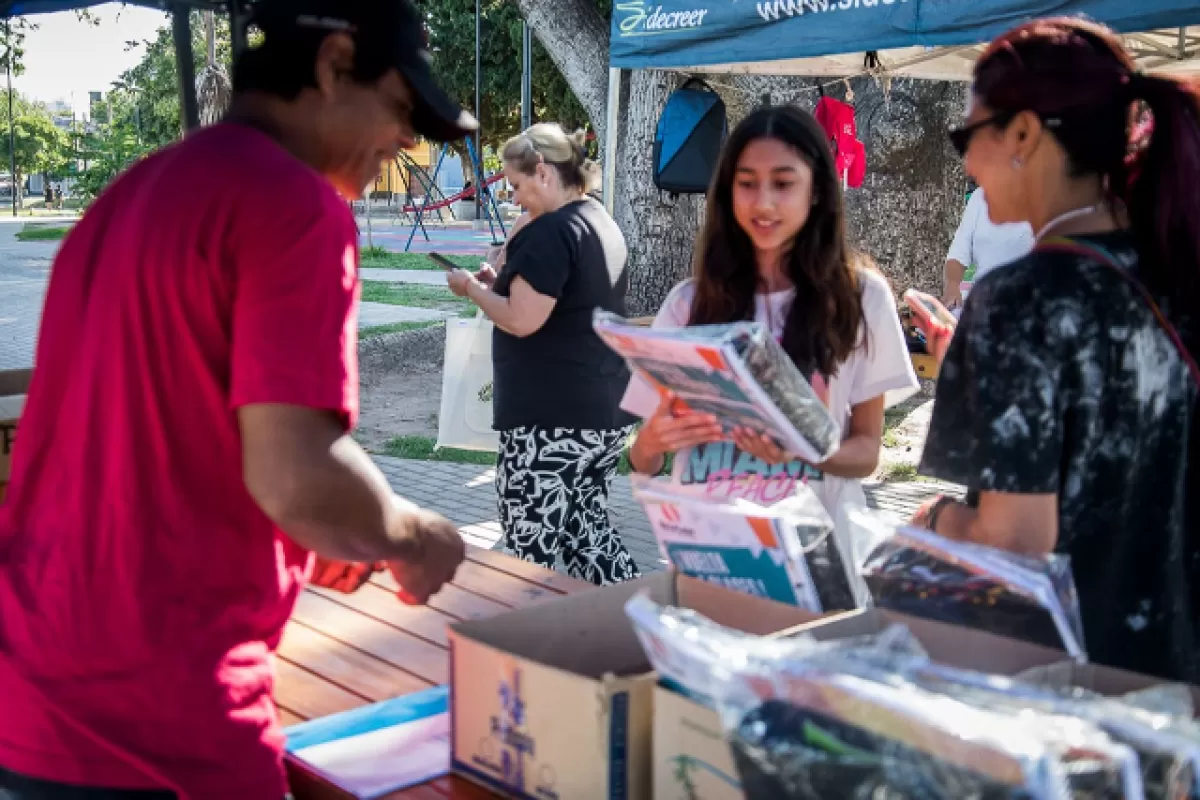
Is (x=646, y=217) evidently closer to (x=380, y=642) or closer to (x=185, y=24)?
(x=185, y=24)

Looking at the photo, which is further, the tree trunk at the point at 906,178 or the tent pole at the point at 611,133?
the tree trunk at the point at 906,178

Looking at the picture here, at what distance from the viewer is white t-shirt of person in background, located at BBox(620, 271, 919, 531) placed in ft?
7.70

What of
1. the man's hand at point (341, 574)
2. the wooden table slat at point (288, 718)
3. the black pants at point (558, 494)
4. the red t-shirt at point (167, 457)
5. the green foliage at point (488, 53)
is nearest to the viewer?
the red t-shirt at point (167, 457)

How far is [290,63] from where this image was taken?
1.38m

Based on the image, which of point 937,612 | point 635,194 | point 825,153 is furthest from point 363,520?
point 635,194

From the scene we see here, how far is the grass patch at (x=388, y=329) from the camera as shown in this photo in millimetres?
10020

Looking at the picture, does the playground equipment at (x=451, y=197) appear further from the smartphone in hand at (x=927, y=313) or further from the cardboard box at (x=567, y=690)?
the cardboard box at (x=567, y=690)

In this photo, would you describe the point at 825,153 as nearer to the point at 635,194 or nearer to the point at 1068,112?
the point at 1068,112

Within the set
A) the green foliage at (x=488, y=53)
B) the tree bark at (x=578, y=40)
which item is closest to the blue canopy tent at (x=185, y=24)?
the tree bark at (x=578, y=40)

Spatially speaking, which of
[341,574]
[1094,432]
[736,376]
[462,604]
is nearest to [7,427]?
[462,604]

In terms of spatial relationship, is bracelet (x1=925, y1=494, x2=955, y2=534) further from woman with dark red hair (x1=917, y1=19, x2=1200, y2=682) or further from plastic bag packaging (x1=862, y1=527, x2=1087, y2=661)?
plastic bag packaging (x1=862, y1=527, x2=1087, y2=661)

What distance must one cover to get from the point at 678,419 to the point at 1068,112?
87 centimetres

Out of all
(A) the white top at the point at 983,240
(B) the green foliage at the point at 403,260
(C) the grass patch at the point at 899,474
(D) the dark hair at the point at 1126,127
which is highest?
(D) the dark hair at the point at 1126,127

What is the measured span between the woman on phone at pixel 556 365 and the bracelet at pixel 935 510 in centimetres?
214
